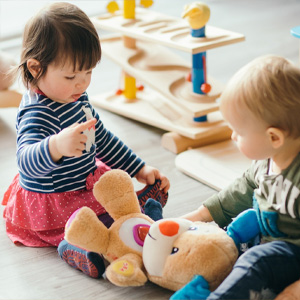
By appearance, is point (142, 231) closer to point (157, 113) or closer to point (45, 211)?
point (45, 211)

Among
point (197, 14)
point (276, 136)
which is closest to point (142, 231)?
point (276, 136)

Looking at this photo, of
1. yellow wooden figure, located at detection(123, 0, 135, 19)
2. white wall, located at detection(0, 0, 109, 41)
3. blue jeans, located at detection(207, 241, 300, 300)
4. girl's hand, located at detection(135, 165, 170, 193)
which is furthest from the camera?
white wall, located at detection(0, 0, 109, 41)

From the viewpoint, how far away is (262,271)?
3.28 ft

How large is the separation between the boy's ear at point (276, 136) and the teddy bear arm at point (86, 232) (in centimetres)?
36

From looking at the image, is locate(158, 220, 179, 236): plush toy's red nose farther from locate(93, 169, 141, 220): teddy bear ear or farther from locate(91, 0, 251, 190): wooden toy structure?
locate(91, 0, 251, 190): wooden toy structure

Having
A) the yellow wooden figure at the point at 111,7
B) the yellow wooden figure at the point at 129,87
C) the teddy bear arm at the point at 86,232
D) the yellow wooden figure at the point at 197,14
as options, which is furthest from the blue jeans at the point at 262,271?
the yellow wooden figure at the point at 111,7

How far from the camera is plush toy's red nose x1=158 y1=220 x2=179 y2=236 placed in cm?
109

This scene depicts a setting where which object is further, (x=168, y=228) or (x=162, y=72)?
(x=162, y=72)

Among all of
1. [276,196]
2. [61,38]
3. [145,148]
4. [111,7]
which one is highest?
[61,38]

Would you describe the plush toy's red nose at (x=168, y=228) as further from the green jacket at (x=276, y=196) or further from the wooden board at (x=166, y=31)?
the wooden board at (x=166, y=31)

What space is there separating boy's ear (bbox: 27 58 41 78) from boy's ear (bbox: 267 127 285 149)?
509 millimetres

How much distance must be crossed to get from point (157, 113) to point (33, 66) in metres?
0.71

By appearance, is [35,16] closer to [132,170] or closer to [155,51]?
[132,170]

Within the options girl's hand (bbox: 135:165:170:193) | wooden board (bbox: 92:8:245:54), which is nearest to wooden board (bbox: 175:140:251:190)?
girl's hand (bbox: 135:165:170:193)
